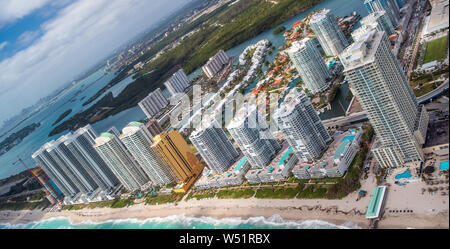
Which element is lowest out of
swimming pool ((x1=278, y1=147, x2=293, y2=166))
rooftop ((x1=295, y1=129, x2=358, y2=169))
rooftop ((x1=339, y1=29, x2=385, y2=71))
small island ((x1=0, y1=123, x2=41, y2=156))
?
rooftop ((x1=295, y1=129, x2=358, y2=169))

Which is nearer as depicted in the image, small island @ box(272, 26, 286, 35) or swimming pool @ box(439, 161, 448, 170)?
swimming pool @ box(439, 161, 448, 170)

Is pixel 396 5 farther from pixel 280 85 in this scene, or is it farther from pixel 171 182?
pixel 171 182

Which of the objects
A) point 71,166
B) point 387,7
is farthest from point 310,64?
point 71,166

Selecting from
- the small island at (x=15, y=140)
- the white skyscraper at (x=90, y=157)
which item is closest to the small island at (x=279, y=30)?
the white skyscraper at (x=90, y=157)

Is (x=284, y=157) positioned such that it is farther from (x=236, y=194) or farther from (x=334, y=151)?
(x=236, y=194)

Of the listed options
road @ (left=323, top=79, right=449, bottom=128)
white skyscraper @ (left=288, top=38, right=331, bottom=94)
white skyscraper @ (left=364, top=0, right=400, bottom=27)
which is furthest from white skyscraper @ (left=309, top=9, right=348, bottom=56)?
road @ (left=323, top=79, right=449, bottom=128)

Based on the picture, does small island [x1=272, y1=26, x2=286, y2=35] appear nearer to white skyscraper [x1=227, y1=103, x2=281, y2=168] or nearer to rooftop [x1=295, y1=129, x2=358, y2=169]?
white skyscraper [x1=227, y1=103, x2=281, y2=168]

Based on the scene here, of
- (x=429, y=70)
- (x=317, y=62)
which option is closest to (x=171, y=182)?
(x=317, y=62)
